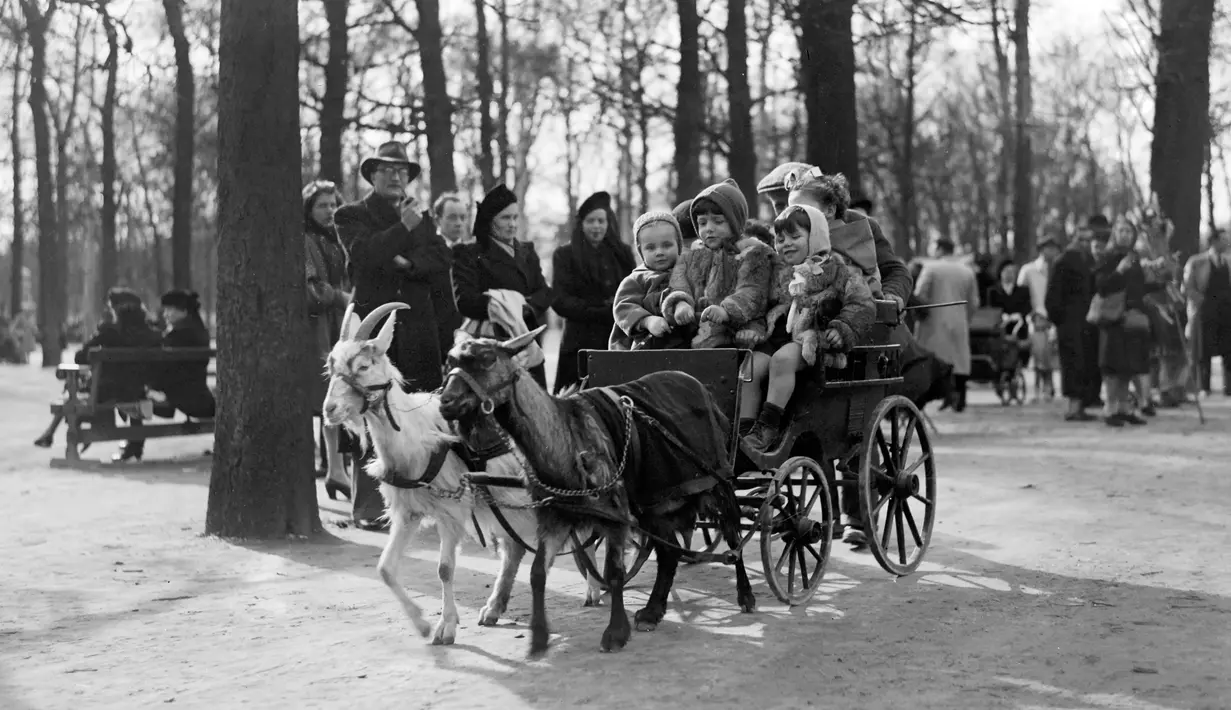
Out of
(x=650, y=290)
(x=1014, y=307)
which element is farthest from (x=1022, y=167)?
(x=650, y=290)

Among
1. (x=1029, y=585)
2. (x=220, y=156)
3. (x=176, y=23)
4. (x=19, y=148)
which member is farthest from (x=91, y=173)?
(x=1029, y=585)

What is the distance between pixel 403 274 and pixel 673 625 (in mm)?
4136

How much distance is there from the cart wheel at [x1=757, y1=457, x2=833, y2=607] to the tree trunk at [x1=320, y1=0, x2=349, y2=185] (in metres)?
16.3

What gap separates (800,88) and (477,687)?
16831 mm

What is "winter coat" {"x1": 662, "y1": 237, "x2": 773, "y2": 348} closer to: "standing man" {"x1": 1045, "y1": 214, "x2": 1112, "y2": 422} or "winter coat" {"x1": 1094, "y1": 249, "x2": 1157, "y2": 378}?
"winter coat" {"x1": 1094, "y1": 249, "x2": 1157, "y2": 378}

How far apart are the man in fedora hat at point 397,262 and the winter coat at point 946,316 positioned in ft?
30.6

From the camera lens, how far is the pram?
22.4 metres

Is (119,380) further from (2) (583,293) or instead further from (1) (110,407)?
(2) (583,293)

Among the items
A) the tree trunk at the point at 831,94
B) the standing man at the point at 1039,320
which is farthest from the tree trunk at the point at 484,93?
the tree trunk at the point at 831,94

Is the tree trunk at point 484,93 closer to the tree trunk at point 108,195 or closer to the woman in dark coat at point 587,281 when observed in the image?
the tree trunk at point 108,195

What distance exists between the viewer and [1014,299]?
24.1m

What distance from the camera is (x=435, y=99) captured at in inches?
867

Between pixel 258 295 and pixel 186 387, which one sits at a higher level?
pixel 258 295

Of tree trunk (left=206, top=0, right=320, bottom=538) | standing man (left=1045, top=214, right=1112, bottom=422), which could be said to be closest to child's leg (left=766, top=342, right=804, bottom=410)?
tree trunk (left=206, top=0, right=320, bottom=538)
